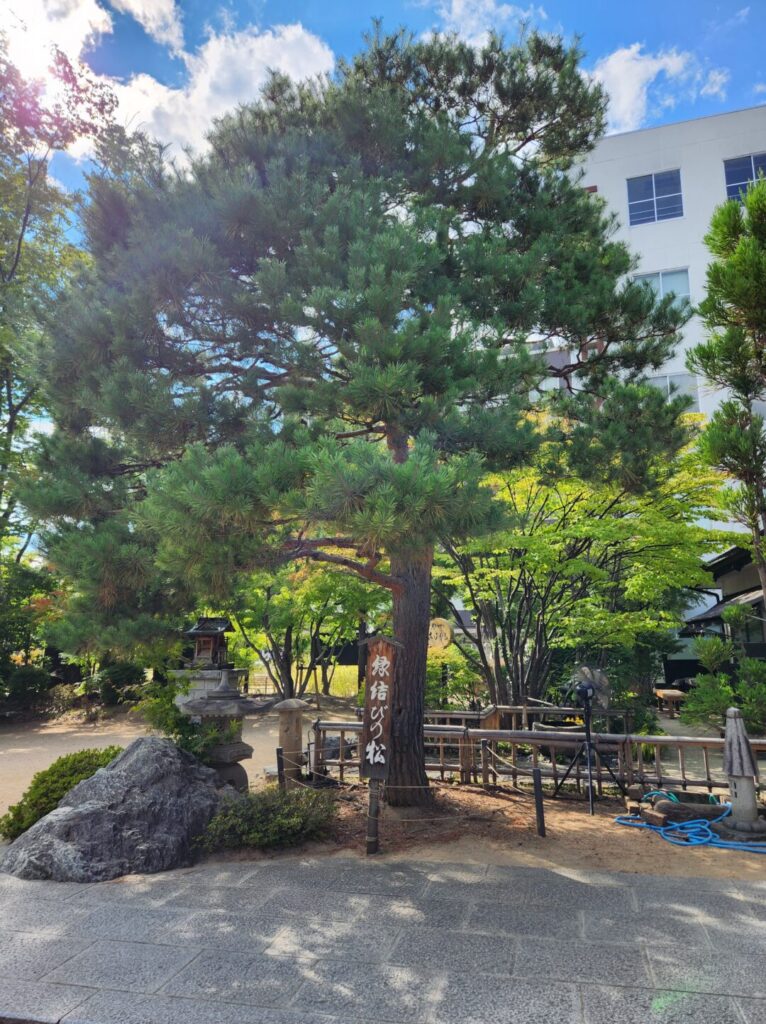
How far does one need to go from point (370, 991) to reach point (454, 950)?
0.72m

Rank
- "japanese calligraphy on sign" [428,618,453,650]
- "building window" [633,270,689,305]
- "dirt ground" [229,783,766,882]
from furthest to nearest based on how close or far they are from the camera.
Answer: "building window" [633,270,689,305], "japanese calligraphy on sign" [428,618,453,650], "dirt ground" [229,783,766,882]

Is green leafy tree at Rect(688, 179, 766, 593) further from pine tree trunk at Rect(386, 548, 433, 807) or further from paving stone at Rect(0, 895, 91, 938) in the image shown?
paving stone at Rect(0, 895, 91, 938)

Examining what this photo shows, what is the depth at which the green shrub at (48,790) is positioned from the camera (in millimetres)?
6945

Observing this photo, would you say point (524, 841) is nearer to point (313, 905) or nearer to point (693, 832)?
point (693, 832)

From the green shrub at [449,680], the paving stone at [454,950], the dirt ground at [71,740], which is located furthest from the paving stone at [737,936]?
the green shrub at [449,680]

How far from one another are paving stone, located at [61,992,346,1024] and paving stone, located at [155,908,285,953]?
66 centimetres

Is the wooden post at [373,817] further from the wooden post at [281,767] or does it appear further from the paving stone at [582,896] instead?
the wooden post at [281,767]

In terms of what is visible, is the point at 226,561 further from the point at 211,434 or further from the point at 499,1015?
the point at 499,1015

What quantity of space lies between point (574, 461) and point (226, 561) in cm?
435

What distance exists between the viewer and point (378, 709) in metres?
6.31

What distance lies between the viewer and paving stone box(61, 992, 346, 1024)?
11.0 feet

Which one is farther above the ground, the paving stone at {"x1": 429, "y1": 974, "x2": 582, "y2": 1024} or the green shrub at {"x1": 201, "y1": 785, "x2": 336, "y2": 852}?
the green shrub at {"x1": 201, "y1": 785, "x2": 336, "y2": 852}

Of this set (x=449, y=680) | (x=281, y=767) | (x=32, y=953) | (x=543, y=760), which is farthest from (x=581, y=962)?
(x=449, y=680)

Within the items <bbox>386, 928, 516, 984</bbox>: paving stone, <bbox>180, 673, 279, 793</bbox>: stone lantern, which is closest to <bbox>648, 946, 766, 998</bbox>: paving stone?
<bbox>386, 928, 516, 984</bbox>: paving stone
